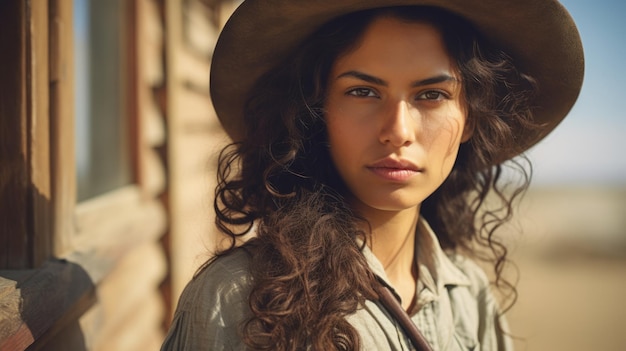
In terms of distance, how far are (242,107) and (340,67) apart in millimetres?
397

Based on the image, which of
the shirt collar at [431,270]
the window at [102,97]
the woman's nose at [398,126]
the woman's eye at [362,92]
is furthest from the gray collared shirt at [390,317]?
the window at [102,97]

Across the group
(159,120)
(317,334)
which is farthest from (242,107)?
(159,120)

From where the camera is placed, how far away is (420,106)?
178 centimetres

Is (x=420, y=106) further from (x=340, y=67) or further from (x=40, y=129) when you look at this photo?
(x=40, y=129)

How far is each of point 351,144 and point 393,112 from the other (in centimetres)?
15

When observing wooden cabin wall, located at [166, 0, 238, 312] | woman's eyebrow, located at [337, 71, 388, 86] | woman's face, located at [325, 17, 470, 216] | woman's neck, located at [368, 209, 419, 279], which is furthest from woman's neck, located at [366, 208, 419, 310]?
wooden cabin wall, located at [166, 0, 238, 312]

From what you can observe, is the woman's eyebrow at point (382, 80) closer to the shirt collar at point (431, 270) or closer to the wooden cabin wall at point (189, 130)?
the shirt collar at point (431, 270)

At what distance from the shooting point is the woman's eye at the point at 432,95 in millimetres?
1792

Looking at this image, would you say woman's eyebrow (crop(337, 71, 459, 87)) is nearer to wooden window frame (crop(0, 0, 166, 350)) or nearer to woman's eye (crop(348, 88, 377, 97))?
woman's eye (crop(348, 88, 377, 97))

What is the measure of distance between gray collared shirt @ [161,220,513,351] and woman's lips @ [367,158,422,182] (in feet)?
0.83

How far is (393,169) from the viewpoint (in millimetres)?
1759

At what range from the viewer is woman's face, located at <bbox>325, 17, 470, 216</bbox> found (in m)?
1.74

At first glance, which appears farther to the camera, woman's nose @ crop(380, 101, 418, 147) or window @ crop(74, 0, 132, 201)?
window @ crop(74, 0, 132, 201)

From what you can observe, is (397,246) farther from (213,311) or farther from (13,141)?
(13,141)
